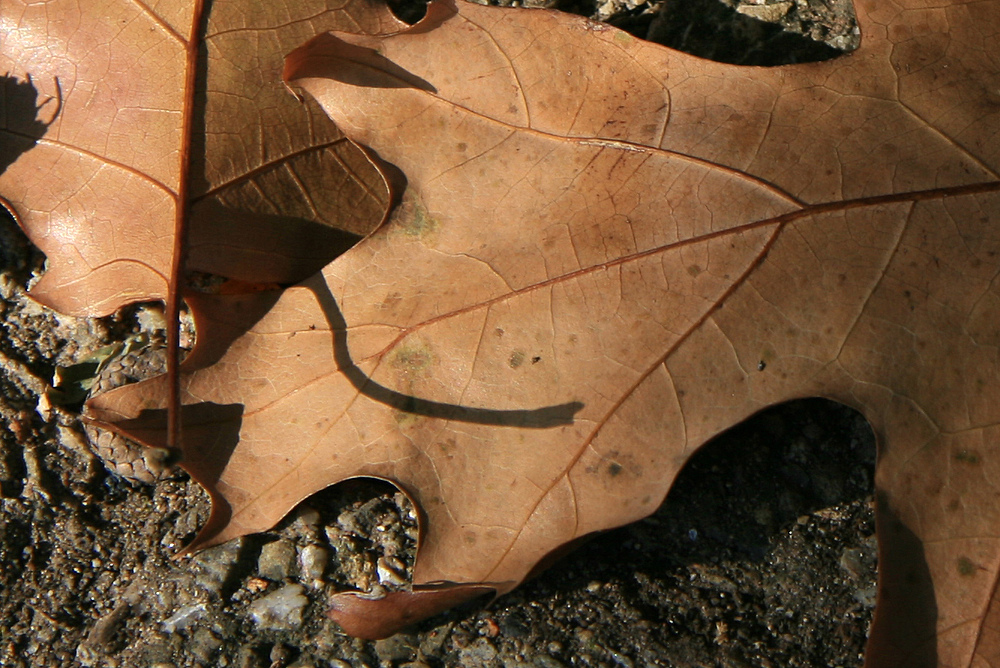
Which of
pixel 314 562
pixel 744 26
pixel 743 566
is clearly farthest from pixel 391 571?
pixel 744 26

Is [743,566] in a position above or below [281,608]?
above

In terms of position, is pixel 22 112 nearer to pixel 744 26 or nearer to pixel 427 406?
pixel 427 406

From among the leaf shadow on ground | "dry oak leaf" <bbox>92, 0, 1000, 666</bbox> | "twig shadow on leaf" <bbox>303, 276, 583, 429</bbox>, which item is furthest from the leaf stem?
the leaf shadow on ground

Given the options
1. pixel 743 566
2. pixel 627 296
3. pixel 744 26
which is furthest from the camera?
pixel 744 26

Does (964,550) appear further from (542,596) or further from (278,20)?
(278,20)

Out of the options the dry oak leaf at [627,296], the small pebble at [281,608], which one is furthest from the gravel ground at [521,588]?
the dry oak leaf at [627,296]
